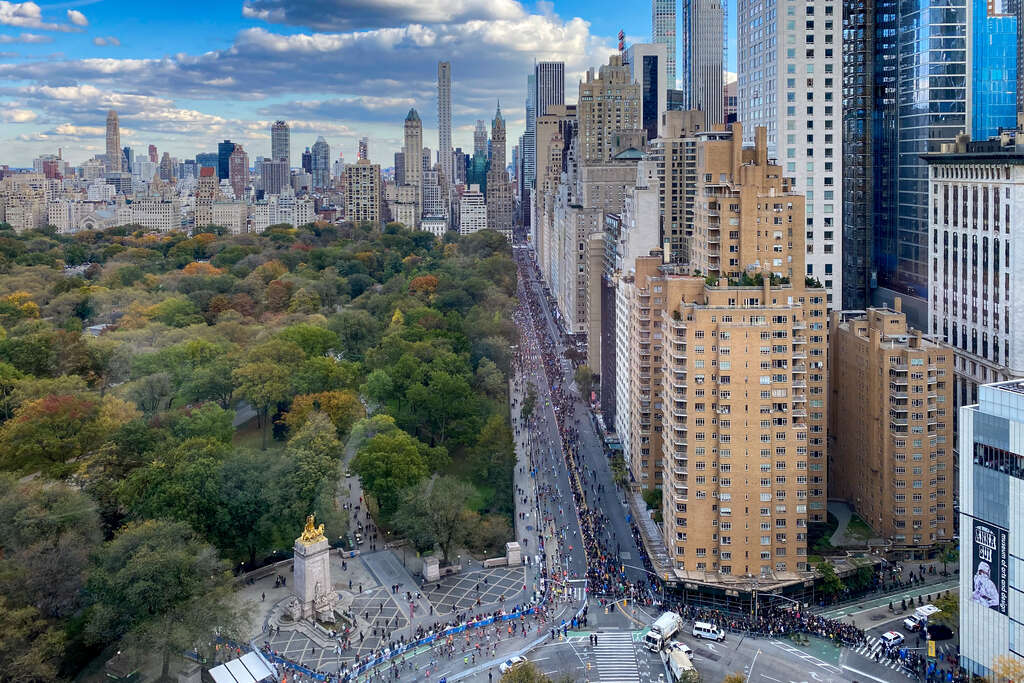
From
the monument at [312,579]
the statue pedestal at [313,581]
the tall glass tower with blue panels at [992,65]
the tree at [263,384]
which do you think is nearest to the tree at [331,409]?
the tree at [263,384]

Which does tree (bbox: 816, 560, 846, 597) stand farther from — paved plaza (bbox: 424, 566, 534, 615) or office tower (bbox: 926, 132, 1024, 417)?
paved plaza (bbox: 424, 566, 534, 615)

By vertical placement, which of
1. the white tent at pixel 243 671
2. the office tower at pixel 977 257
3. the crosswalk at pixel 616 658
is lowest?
the crosswalk at pixel 616 658

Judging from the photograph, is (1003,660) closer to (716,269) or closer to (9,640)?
(716,269)

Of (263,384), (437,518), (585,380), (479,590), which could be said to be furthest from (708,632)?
(585,380)

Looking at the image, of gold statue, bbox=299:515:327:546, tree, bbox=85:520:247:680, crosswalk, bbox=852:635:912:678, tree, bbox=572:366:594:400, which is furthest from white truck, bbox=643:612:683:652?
tree, bbox=572:366:594:400

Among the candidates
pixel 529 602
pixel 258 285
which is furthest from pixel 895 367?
pixel 258 285

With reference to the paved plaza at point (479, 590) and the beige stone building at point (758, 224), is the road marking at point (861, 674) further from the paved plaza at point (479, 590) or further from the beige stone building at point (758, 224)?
the beige stone building at point (758, 224)
